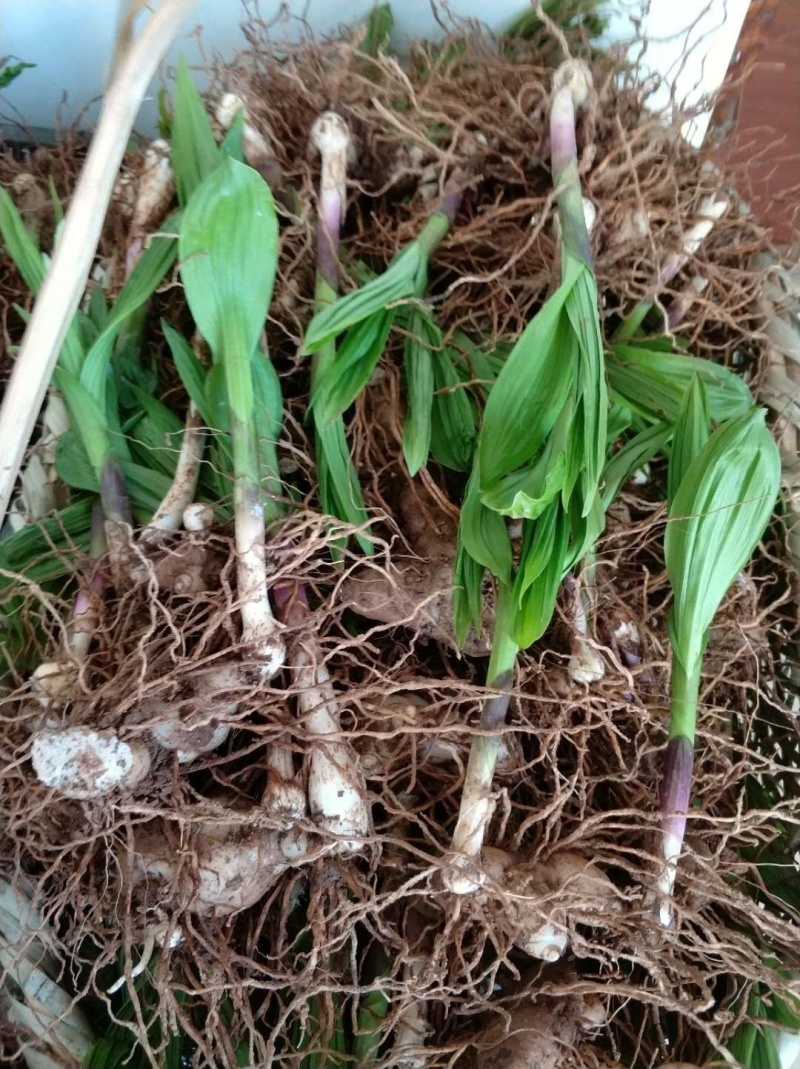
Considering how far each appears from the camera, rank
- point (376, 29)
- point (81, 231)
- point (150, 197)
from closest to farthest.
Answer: point (81, 231)
point (150, 197)
point (376, 29)

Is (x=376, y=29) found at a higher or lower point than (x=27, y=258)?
higher

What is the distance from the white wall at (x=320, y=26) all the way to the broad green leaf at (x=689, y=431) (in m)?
0.45

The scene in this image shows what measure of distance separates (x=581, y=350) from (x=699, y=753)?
415 mm

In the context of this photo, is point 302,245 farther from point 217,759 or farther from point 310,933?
point 310,933

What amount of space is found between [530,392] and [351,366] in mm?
169

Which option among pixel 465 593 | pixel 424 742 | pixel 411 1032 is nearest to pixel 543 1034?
pixel 411 1032

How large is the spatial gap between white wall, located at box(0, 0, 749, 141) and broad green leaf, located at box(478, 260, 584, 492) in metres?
0.48

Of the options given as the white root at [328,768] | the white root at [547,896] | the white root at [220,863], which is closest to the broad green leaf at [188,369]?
the white root at [328,768]

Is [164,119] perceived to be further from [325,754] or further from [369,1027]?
[369,1027]

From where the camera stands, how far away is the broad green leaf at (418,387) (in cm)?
65

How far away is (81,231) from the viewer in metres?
0.53

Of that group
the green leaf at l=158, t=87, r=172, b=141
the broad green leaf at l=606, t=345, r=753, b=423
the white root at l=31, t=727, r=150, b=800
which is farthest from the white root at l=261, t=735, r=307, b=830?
the green leaf at l=158, t=87, r=172, b=141

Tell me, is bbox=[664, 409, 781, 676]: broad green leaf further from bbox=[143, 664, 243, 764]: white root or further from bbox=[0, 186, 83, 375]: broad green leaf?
bbox=[0, 186, 83, 375]: broad green leaf

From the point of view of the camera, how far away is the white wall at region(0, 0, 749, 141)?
871 mm
